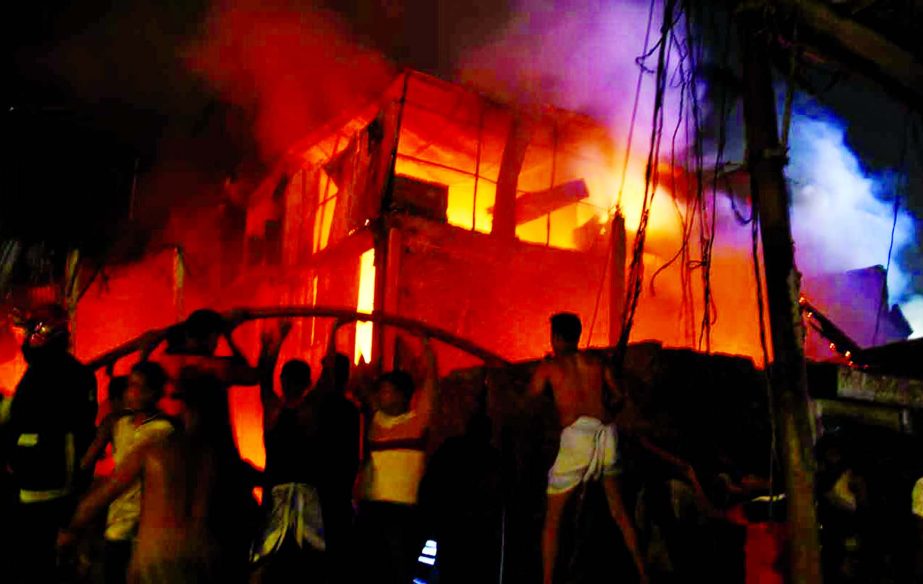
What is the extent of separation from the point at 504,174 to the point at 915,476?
8898mm

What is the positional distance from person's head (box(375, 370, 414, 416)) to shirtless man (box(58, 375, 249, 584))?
1649mm

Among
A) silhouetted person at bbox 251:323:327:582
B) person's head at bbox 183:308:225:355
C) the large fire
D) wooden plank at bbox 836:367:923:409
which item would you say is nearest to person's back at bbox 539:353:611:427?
wooden plank at bbox 836:367:923:409

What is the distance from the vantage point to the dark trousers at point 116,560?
4.73m

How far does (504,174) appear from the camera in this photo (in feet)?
44.7

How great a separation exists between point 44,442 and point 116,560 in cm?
93

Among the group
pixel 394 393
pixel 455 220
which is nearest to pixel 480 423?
pixel 394 393

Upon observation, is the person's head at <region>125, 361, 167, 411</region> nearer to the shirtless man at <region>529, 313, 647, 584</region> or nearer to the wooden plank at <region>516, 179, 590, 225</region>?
the shirtless man at <region>529, 313, 647, 584</region>

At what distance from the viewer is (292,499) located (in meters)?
4.82

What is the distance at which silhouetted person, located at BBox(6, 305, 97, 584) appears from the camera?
15.3 feet

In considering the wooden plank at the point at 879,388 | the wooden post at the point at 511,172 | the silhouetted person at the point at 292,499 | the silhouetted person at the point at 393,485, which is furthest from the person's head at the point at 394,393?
the wooden post at the point at 511,172

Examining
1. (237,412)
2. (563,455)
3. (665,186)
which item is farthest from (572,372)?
(237,412)

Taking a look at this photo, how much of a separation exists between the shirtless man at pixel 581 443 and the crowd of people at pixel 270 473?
0.03 feet

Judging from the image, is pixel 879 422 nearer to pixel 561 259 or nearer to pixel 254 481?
pixel 254 481

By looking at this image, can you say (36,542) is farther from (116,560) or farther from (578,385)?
(578,385)
